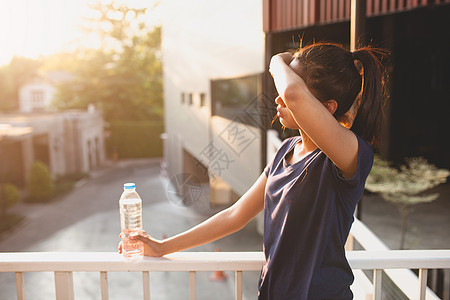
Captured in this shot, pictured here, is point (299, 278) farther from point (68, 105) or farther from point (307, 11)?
point (68, 105)

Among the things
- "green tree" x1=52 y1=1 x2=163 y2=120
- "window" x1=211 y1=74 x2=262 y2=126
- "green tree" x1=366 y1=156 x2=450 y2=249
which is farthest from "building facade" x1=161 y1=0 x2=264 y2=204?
"green tree" x1=52 y1=1 x2=163 y2=120

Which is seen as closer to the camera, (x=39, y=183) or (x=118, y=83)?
(x=39, y=183)

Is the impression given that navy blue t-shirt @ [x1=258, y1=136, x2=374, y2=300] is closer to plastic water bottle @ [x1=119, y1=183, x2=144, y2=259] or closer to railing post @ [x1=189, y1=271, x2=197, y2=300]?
railing post @ [x1=189, y1=271, x2=197, y2=300]

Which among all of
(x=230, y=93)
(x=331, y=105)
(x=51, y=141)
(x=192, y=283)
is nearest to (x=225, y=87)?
(x=230, y=93)

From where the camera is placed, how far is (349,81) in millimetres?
691

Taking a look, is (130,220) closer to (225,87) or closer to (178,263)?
(178,263)

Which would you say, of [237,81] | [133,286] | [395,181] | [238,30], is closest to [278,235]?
[238,30]

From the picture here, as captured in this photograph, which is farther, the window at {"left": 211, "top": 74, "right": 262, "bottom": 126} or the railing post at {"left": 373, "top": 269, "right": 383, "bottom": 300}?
the window at {"left": 211, "top": 74, "right": 262, "bottom": 126}

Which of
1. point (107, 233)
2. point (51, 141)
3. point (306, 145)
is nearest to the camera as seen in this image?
point (306, 145)

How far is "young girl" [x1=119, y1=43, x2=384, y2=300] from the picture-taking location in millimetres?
651

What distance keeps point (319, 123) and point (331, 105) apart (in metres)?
0.08

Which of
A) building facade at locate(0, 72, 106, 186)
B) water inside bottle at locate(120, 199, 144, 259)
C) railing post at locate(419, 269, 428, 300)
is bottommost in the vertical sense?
building facade at locate(0, 72, 106, 186)

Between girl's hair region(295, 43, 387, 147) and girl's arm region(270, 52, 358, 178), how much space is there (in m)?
0.05

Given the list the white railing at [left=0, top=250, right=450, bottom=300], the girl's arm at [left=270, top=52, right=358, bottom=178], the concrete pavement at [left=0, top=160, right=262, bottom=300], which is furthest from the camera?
the concrete pavement at [left=0, top=160, right=262, bottom=300]
